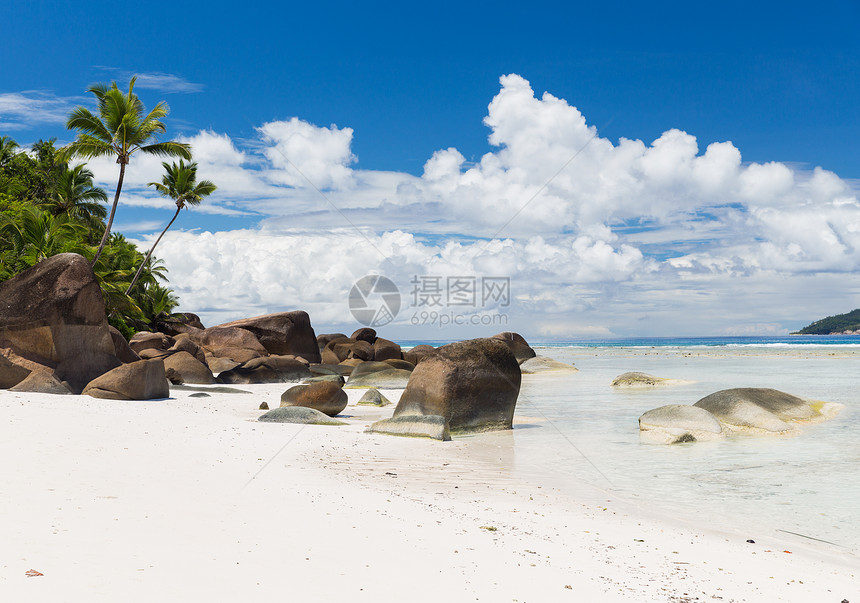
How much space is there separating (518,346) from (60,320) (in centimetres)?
3135

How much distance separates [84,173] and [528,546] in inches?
1755

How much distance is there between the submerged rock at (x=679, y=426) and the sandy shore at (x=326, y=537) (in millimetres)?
4243

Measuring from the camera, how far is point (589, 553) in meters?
5.11

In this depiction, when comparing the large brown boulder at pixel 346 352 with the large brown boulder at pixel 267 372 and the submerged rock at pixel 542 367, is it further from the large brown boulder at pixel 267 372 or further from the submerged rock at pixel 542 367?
the submerged rock at pixel 542 367

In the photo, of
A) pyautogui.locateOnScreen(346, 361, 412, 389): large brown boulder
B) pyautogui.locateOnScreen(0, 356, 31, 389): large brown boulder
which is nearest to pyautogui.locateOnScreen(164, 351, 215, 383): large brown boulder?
pyautogui.locateOnScreen(346, 361, 412, 389): large brown boulder

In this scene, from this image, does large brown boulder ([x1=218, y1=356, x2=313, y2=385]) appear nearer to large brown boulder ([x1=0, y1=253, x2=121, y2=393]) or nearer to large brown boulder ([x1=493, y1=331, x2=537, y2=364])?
large brown boulder ([x1=0, y1=253, x2=121, y2=393])

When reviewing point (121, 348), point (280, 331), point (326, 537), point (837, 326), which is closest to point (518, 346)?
point (280, 331)

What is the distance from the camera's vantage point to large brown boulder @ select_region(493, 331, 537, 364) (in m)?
40.1

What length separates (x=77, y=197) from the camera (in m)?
40.0

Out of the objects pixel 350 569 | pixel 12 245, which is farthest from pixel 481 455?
pixel 12 245

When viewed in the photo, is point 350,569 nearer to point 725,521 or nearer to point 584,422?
point 725,521

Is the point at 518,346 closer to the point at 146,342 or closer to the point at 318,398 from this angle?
the point at 146,342

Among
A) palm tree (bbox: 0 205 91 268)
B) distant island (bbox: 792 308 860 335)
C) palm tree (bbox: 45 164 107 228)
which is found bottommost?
distant island (bbox: 792 308 860 335)

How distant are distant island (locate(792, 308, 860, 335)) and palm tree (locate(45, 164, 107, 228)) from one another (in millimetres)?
151743
